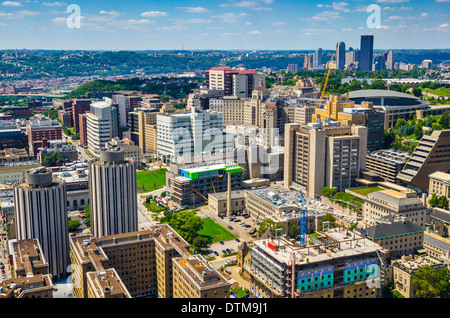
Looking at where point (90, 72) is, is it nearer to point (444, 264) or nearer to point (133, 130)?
point (133, 130)

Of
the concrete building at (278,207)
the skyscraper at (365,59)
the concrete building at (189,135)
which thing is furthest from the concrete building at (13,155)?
the skyscraper at (365,59)

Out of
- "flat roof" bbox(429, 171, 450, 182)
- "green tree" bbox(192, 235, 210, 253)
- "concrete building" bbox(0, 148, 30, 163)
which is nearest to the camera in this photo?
"green tree" bbox(192, 235, 210, 253)

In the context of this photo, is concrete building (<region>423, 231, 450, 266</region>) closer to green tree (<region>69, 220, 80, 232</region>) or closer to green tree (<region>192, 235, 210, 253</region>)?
green tree (<region>192, 235, 210, 253</region>)

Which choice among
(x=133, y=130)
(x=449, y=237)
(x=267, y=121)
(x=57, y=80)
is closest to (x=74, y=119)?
(x=133, y=130)

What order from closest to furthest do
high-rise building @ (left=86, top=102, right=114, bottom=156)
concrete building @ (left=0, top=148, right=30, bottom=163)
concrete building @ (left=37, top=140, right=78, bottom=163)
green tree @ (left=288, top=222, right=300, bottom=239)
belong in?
green tree @ (left=288, top=222, right=300, bottom=239) → concrete building @ (left=0, top=148, right=30, bottom=163) → concrete building @ (left=37, top=140, right=78, bottom=163) → high-rise building @ (left=86, top=102, right=114, bottom=156)

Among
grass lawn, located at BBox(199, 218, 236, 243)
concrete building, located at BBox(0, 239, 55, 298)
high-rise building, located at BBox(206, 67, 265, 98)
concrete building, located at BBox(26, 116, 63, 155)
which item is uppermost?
high-rise building, located at BBox(206, 67, 265, 98)

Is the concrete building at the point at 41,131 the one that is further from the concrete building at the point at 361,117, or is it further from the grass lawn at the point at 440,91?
the grass lawn at the point at 440,91

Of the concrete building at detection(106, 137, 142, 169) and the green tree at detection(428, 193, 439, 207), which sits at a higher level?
the concrete building at detection(106, 137, 142, 169)

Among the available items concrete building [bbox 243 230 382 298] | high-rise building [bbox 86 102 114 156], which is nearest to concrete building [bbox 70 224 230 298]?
concrete building [bbox 243 230 382 298]
